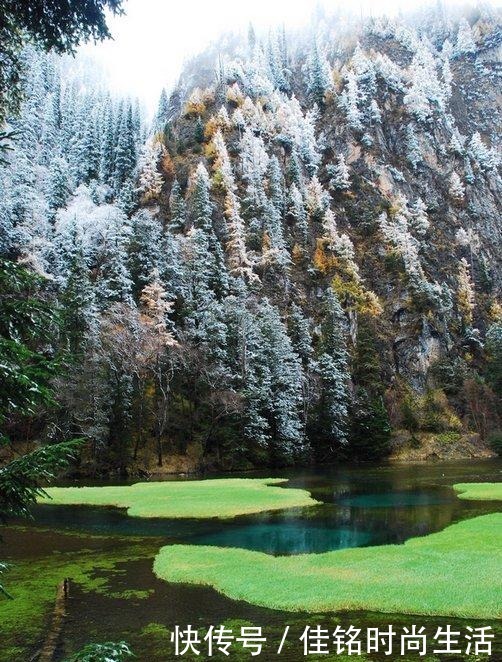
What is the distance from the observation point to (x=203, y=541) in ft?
89.0

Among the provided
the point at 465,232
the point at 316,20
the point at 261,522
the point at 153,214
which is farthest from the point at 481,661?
the point at 316,20

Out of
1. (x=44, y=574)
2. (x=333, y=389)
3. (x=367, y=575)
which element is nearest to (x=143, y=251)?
(x=333, y=389)

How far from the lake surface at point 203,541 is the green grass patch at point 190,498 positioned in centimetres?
163

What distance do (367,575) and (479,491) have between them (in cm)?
2656

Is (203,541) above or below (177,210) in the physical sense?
below

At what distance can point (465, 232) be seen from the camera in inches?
5635

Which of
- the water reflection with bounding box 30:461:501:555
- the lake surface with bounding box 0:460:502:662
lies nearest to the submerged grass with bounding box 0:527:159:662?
the lake surface with bounding box 0:460:502:662

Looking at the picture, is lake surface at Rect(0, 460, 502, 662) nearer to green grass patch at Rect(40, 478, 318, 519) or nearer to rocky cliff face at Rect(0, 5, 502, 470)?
green grass patch at Rect(40, 478, 318, 519)

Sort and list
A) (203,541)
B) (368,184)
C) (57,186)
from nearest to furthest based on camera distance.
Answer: (203,541)
(57,186)
(368,184)

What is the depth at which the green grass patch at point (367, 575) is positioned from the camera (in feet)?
53.7

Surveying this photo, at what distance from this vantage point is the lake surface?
1515 cm

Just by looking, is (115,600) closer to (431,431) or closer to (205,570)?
(205,570)

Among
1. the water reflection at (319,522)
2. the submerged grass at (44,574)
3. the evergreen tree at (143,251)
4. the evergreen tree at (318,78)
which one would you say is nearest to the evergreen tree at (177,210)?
the evergreen tree at (143,251)

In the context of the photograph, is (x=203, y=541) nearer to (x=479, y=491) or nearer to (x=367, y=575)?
(x=367, y=575)
